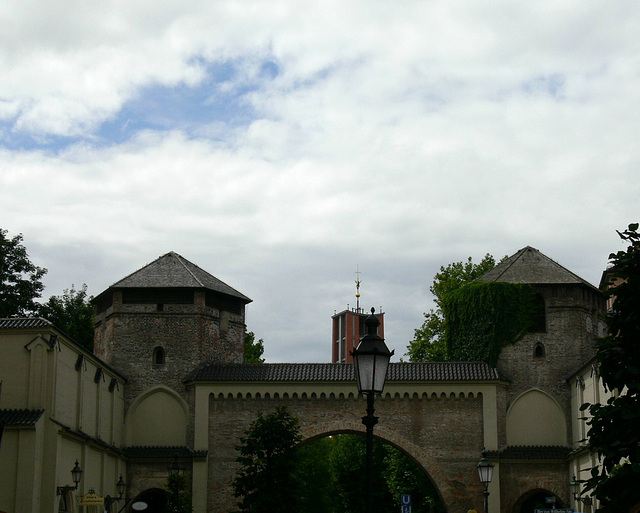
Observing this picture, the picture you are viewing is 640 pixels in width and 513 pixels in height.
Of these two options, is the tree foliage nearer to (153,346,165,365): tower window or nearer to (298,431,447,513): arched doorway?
(298,431,447,513): arched doorway

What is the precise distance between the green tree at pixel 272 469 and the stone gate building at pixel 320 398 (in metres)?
9.18

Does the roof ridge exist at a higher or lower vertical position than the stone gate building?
higher

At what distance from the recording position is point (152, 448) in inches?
1527

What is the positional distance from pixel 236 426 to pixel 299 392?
2.92 metres

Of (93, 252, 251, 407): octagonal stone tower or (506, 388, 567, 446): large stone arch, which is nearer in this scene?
(506, 388, 567, 446): large stone arch

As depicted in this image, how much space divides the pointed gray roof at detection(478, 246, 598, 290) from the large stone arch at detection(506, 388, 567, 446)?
15.9 feet

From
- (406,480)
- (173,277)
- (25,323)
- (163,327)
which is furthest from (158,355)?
(406,480)

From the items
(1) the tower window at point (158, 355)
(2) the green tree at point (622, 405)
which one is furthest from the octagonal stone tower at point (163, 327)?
(2) the green tree at point (622, 405)

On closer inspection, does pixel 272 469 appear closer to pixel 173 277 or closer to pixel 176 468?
pixel 176 468

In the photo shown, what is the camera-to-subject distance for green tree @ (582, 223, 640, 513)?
1212cm

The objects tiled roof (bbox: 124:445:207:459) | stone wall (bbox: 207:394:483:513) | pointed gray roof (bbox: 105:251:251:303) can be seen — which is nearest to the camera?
stone wall (bbox: 207:394:483:513)

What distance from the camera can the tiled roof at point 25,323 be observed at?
30.9 meters

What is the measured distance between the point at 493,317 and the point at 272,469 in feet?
54.5

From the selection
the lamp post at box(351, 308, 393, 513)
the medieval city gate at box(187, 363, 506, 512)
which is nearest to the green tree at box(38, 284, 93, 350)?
the medieval city gate at box(187, 363, 506, 512)
